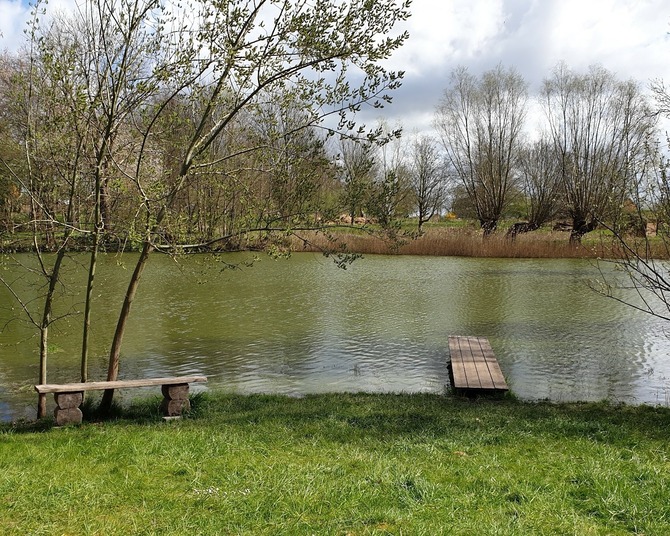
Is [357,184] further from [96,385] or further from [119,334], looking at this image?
[96,385]

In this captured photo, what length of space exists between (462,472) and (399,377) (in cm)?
474

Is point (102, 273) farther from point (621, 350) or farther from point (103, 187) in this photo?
point (621, 350)

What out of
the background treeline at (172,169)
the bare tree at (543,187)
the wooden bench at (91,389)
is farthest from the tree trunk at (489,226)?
the wooden bench at (91,389)

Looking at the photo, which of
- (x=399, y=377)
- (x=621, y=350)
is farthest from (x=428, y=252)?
(x=399, y=377)

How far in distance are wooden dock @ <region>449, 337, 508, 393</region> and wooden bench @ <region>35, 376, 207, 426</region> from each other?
3284 mm

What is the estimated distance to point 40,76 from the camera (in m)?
6.05

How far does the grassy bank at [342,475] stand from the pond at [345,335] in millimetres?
2035

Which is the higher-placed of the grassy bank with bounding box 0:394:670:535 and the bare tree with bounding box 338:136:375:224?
the bare tree with bounding box 338:136:375:224

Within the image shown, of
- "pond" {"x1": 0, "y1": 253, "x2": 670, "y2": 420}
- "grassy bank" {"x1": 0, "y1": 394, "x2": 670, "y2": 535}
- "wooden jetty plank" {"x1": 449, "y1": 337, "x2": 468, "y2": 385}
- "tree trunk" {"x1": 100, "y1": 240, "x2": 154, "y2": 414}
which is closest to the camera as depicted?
"grassy bank" {"x1": 0, "y1": 394, "x2": 670, "y2": 535}

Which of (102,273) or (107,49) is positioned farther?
(102,273)

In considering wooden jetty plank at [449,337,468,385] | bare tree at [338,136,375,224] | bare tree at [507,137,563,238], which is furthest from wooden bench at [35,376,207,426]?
bare tree at [507,137,563,238]

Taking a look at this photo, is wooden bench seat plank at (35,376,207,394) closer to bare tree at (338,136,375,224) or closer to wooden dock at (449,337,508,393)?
bare tree at (338,136,375,224)

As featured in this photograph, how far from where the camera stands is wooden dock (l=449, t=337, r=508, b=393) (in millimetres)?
7324

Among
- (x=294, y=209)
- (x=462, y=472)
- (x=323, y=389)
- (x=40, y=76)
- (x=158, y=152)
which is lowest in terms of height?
(x=323, y=389)
